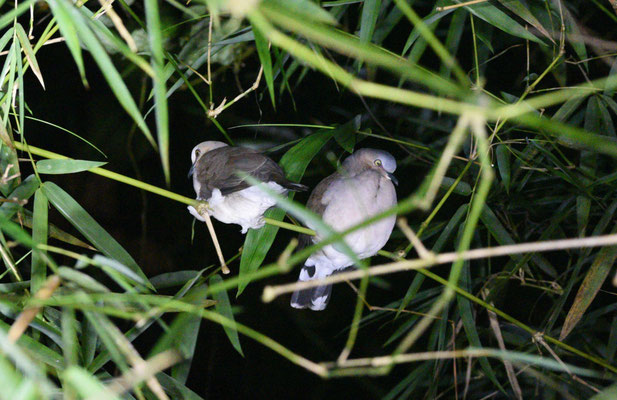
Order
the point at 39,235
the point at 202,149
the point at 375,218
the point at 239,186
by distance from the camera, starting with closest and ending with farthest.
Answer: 1. the point at 375,218
2. the point at 39,235
3. the point at 239,186
4. the point at 202,149

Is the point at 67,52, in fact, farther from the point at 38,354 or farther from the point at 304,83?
the point at 38,354

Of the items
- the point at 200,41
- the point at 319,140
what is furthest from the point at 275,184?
the point at 200,41

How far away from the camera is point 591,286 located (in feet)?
4.31

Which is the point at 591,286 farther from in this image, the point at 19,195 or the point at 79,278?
the point at 19,195

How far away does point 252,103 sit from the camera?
9.02 ft

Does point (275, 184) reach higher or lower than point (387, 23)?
lower

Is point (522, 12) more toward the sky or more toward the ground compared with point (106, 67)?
more toward the ground

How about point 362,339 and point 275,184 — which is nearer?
point 275,184

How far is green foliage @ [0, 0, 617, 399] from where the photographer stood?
0.63m

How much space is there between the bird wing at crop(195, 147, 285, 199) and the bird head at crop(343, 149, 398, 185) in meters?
0.25

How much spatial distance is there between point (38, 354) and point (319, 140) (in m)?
0.72

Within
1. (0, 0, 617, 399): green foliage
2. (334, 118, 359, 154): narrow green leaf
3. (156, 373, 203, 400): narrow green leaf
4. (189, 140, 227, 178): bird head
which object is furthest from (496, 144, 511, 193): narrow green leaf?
(156, 373, 203, 400): narrow green leaf

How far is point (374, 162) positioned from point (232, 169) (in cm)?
36

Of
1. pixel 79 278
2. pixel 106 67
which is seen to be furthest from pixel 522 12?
pixel 79 278
